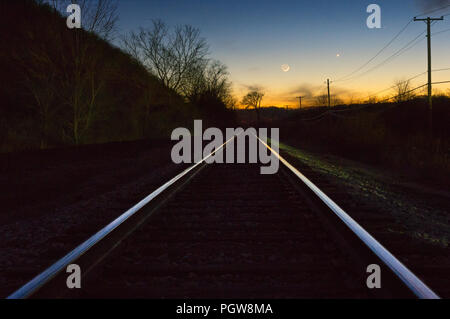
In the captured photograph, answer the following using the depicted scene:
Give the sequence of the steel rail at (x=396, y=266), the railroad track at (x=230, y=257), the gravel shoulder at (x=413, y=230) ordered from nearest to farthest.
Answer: the steel rail at (x=396, y=266), the railroad track at (x=230, y=257), the gravel shoulder at (x=413, y=230)

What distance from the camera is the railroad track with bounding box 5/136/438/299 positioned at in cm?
201

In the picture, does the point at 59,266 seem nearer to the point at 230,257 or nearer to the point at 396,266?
the point at 230,257

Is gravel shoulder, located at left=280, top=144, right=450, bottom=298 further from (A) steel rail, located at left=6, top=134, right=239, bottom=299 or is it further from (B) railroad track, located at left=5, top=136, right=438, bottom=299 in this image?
(A) steel rail, located at left=6, top=134, right=239, bottom=299

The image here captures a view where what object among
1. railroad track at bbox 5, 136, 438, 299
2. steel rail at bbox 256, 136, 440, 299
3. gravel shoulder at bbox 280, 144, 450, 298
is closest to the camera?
steel rail at bbox 256, 136, 440, 299

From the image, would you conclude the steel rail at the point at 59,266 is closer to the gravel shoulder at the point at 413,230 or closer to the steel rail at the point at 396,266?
the steel rail at the point at 396,266

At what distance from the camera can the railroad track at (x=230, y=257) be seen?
201 cm

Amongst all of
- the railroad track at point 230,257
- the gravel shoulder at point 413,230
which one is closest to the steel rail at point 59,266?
the railroad track at point 230,257

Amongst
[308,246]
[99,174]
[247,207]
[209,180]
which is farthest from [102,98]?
[308,246]

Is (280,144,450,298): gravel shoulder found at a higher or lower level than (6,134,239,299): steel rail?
lower

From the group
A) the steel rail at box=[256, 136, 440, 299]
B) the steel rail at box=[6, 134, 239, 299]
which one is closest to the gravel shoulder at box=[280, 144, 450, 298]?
the steel rail at box=[256, 136, 440, 299]

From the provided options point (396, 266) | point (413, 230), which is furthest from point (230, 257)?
point (413, 230)

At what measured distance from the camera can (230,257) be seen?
8.74 ft

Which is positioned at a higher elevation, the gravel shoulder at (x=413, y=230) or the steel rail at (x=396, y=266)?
the steel rail at (x=396, y=266)
